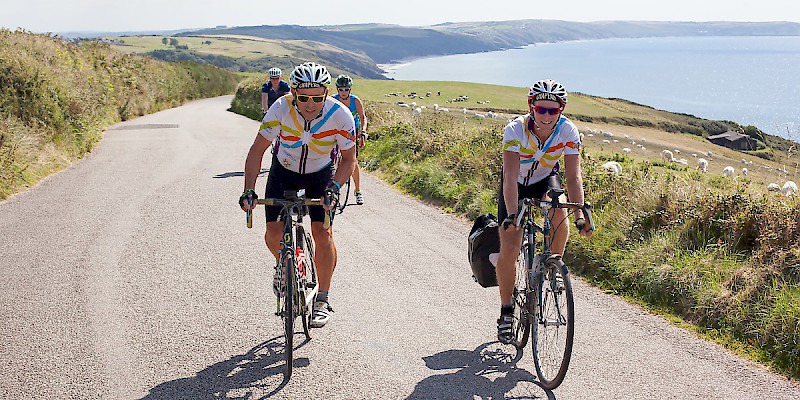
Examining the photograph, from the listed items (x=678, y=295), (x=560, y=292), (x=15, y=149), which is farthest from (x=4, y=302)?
(x=15, y=149)

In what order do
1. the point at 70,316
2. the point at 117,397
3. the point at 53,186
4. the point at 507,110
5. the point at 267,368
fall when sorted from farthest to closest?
the point at 507,110 → the point at 53,186 → the point at 70,316 → the point at 267,368 → the point at 117,397

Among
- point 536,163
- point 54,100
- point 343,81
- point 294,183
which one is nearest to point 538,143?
point 536,163

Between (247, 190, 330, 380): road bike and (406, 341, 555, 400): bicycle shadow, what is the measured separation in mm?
1051

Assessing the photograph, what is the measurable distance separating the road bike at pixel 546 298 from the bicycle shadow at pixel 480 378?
0.16 metres

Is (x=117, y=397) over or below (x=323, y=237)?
below

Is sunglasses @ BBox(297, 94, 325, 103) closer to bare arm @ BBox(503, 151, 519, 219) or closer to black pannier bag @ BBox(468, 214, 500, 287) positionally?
bare arm @ BBox(503, 151, 519, 219)

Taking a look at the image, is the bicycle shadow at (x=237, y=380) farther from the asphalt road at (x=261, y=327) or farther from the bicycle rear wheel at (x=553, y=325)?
the bicycle rear wheel at (x=553, y=325)

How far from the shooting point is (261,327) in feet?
18.7

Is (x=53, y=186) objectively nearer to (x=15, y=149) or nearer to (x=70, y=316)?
(x=15, y=149)

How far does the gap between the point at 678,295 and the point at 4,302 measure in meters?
6.74

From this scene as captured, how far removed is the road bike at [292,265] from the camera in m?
4.71

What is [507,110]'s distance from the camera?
86.3 metres

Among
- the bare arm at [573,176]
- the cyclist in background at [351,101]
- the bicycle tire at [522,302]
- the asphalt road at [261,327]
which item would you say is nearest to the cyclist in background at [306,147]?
the asphalt road at [261,327]

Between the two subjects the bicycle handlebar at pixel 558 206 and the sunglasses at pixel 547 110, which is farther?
the sunglasses at pixel 547 110
